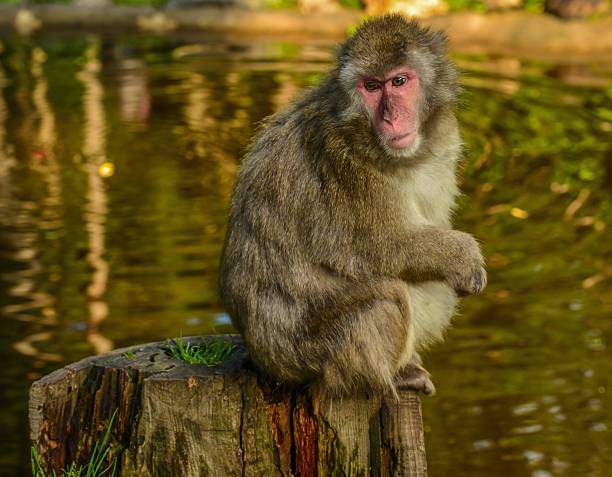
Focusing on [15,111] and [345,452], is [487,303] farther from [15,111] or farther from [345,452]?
[15,111]

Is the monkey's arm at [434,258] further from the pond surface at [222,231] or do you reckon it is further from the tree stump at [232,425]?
the pond surface at [222,231]

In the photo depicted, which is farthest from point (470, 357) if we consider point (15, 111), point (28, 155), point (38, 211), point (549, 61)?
point (549, 61)

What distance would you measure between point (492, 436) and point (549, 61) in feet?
32.7

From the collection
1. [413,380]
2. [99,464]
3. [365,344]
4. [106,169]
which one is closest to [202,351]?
[99,464]

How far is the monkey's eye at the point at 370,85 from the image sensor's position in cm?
453

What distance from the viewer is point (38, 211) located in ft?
33.4

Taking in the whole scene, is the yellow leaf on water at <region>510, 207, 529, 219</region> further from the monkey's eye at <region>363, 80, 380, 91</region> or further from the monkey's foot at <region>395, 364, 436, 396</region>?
the monkey's eye at <region>363, 80, 380, 91</region>

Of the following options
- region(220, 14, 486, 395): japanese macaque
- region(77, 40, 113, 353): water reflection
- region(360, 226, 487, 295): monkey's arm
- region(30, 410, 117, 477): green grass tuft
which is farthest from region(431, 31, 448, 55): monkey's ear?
region(77, 40, 113, 353): water reflection

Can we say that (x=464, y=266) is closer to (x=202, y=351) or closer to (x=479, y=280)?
(x=479, y=280)

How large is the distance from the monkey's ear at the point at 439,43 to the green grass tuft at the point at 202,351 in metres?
1.33

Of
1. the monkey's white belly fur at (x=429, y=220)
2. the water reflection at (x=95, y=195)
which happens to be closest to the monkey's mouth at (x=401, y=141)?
the monkey's white belly fur at (x=429, y=220)

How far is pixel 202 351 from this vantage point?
4773 mm

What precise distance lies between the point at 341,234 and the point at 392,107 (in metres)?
0.48

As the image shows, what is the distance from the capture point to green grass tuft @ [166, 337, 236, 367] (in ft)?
15.4
